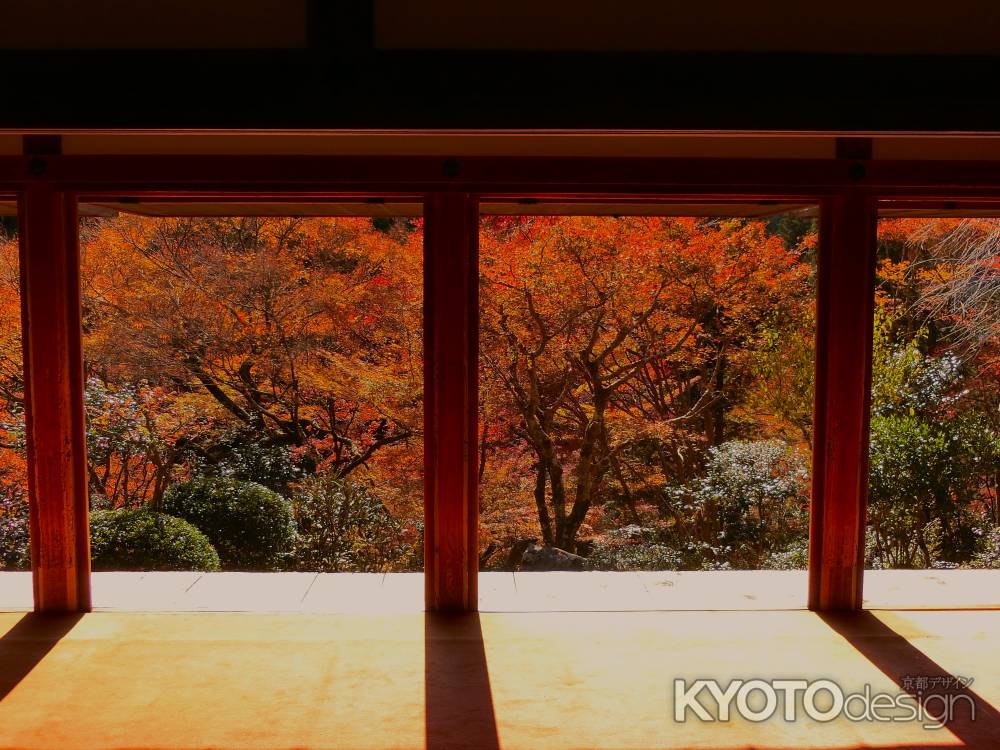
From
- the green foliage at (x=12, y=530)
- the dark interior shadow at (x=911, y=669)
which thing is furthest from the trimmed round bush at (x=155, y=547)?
the dark interior shadow at (x=911, y=669)

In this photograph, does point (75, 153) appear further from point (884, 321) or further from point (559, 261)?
point (884, 321)

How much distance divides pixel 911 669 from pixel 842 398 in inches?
48.8

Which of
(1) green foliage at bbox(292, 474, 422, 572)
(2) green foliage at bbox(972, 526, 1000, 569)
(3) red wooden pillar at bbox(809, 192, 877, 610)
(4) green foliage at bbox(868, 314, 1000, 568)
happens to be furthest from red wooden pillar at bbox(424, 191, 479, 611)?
(2) green foliage at bbox(972, 526, 1000, 569)

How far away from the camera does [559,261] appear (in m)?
7.32

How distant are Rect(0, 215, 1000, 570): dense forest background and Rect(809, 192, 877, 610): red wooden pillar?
312 cm

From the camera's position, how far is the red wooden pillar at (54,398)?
3.70 meters

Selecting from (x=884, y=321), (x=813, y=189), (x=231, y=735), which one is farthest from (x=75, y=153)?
(x=884, y=321)

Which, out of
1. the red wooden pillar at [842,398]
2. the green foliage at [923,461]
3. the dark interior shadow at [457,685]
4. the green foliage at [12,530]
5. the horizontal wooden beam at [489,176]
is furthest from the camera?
the green foliage at [12,530]

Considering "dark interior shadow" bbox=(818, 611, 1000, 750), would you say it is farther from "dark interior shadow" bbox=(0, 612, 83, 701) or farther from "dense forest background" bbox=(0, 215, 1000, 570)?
"dark interior shadow" bbox=(0, 612, 83, 701)

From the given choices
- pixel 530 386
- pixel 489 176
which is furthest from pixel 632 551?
pixel 489 176

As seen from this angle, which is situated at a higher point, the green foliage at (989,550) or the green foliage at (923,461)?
the green foliage at (923,461)

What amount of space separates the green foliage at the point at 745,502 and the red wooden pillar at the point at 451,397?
4.31 metres

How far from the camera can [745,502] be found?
754 cm

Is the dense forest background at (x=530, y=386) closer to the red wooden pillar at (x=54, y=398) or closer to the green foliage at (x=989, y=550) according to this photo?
the green foliage at (x=989, y=550)
